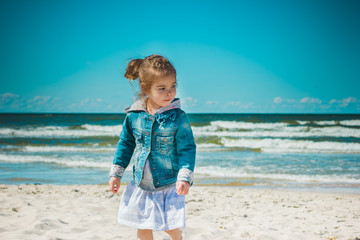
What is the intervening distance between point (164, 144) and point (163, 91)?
345mm

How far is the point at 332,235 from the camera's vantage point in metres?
3.79

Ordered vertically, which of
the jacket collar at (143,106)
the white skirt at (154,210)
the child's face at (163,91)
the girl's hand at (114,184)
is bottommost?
the white skirt at (154,210)

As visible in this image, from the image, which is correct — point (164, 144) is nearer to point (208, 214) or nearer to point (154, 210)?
point (154, 210)

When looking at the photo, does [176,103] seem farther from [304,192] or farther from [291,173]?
[291,173]

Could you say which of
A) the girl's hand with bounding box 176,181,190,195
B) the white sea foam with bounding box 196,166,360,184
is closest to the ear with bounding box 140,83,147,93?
the girl's hand with bounding box 176,181,190,195

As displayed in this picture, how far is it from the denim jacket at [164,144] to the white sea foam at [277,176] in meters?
6.32

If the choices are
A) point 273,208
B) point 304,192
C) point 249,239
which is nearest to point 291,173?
point 304,192

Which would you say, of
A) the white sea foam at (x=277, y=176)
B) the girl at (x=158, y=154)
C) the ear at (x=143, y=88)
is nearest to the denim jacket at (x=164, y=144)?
the girl at (x=158, y=154)

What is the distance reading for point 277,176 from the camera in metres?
8.10

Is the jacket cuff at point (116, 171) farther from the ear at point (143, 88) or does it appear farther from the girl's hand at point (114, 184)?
the ear at point (143, 88)

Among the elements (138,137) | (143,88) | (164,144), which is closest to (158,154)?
(164,144)

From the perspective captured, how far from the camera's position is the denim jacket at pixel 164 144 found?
202cm

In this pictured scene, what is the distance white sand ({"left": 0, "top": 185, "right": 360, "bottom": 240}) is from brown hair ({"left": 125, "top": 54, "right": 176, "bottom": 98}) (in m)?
2.09

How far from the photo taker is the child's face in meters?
2.02
